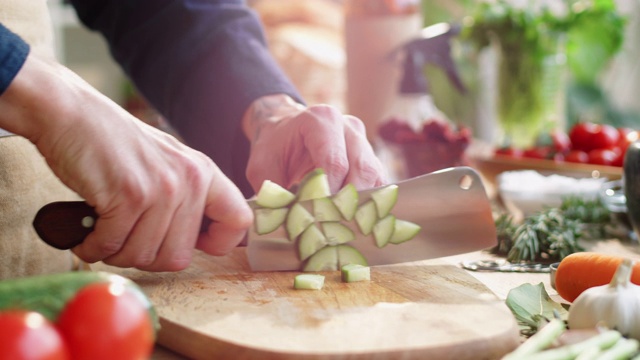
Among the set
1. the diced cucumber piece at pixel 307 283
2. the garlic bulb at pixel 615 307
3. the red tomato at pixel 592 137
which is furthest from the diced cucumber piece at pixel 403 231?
the red tomato at pixel 592 137

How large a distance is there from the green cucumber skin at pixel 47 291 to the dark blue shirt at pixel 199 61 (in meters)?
0.90

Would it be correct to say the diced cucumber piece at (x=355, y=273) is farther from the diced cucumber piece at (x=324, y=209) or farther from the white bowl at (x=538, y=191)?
the white bowl at (x=538, y=191)

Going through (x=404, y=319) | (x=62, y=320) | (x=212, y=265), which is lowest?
(x=212, y=265)

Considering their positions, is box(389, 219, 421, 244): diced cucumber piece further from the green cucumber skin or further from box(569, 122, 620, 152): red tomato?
box(569, 122, 620, 152): red tomato

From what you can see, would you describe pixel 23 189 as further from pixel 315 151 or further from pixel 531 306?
pixel 531 306

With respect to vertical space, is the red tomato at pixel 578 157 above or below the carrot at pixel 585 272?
below

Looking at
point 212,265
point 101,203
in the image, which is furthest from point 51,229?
point 212,265

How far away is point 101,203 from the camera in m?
1.11

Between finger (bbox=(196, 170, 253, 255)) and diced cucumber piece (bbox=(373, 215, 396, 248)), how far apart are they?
0.73ft

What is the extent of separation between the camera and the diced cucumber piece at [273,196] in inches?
52.2

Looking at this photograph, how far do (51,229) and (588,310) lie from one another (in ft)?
2.48

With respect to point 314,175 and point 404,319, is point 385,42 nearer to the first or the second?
point 314,175

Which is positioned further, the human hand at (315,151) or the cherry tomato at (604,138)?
the cherry tomato at (604,138)

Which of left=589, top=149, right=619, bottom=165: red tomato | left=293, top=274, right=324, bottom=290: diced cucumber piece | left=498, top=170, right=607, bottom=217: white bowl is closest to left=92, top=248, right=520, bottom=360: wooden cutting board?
left=293, top=274, right=324, bottom=290: diced cucumber piece
